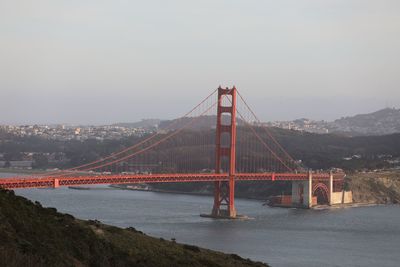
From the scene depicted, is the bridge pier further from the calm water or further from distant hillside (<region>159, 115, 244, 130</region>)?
distant hillside (<region>159, 115, 244, 130</region>)

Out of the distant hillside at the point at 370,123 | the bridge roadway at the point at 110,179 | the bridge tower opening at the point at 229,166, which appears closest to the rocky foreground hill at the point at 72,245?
the bridge roadway at the point at 110,179

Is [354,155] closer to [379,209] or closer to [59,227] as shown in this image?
[379,209]

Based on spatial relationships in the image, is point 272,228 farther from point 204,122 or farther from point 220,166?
point 204,122

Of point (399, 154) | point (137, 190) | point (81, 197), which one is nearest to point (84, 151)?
point (137, 190)

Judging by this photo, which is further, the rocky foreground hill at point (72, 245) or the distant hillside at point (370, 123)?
the distant hillside at point (370, 123)

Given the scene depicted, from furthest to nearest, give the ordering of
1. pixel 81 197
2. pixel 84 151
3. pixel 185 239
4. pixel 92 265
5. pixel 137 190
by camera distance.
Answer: pixel 84 151
pixel 137 190
pixel 81 197
pixel 185 239
pixel 92 265

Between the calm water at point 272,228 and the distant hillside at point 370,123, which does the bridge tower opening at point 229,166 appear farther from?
the distant hillside at point 370,123
